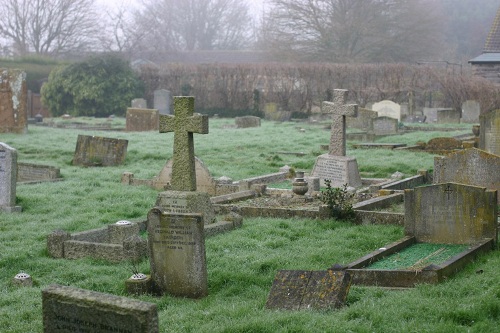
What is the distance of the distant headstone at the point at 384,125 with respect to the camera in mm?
30547

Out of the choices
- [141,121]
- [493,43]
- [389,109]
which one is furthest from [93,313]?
[493,43]

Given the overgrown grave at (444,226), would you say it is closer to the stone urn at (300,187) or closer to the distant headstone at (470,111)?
the stone urn at (300,187)

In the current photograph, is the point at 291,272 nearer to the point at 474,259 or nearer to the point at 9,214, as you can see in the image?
the point at 474,259

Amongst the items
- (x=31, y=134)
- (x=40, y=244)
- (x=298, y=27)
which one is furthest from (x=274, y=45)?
(x=40, y=244)

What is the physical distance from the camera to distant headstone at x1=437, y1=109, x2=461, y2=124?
38438 millimetres

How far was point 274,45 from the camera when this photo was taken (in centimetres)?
5853

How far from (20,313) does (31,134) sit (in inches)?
858

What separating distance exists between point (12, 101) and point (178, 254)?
21530 millimetres

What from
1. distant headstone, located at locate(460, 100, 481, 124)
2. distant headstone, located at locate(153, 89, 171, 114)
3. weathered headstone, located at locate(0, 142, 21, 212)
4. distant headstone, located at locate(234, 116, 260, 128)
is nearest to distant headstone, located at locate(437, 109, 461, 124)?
distant headstone, located at locate(460, 100, 481, 124)

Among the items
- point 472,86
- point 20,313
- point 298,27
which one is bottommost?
point 20,313

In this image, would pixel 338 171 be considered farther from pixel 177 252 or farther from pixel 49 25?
pixel 49 25

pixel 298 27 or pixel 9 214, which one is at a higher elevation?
pixel 298 27

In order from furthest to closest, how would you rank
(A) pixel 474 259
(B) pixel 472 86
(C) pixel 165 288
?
(B) pixel 472 86 → (A) pixel 474 259 → (C) pixel 165 288

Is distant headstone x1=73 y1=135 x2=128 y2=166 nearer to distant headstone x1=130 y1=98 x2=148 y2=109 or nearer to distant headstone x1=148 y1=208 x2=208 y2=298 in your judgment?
distant headstone x1=148 y1=208 x2=208 y2=298
